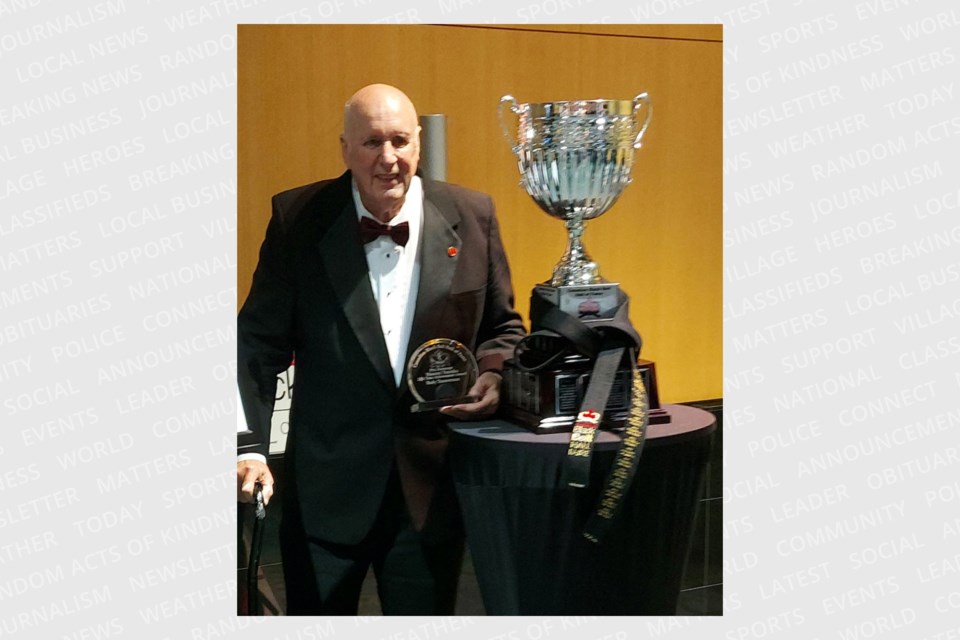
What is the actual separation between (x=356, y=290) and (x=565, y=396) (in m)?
0.61

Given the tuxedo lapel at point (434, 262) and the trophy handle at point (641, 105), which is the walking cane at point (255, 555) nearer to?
the tuxedo lapel at point (434, 262)

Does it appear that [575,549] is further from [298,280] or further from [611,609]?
[298,280]

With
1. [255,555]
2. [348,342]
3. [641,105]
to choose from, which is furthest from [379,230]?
[255,555]

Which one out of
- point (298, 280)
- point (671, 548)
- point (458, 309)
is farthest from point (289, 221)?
point (671, 548)

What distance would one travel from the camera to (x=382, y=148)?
10.1 ft

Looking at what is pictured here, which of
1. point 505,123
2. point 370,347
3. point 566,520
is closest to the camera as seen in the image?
point 566,520

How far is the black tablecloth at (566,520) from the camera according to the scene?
117 inches

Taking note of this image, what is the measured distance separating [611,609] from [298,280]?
3.86ft

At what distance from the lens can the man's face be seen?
3084 mm

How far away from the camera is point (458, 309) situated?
125 inches

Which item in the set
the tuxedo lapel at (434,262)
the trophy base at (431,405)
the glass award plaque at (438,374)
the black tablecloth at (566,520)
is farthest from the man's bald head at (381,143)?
the black tablecloth at (566,520)

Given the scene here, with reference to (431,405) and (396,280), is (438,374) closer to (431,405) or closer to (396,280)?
(431,405)

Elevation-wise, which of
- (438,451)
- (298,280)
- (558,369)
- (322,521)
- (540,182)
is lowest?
(322,521)

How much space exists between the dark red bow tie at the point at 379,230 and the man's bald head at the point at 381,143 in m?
0.04
